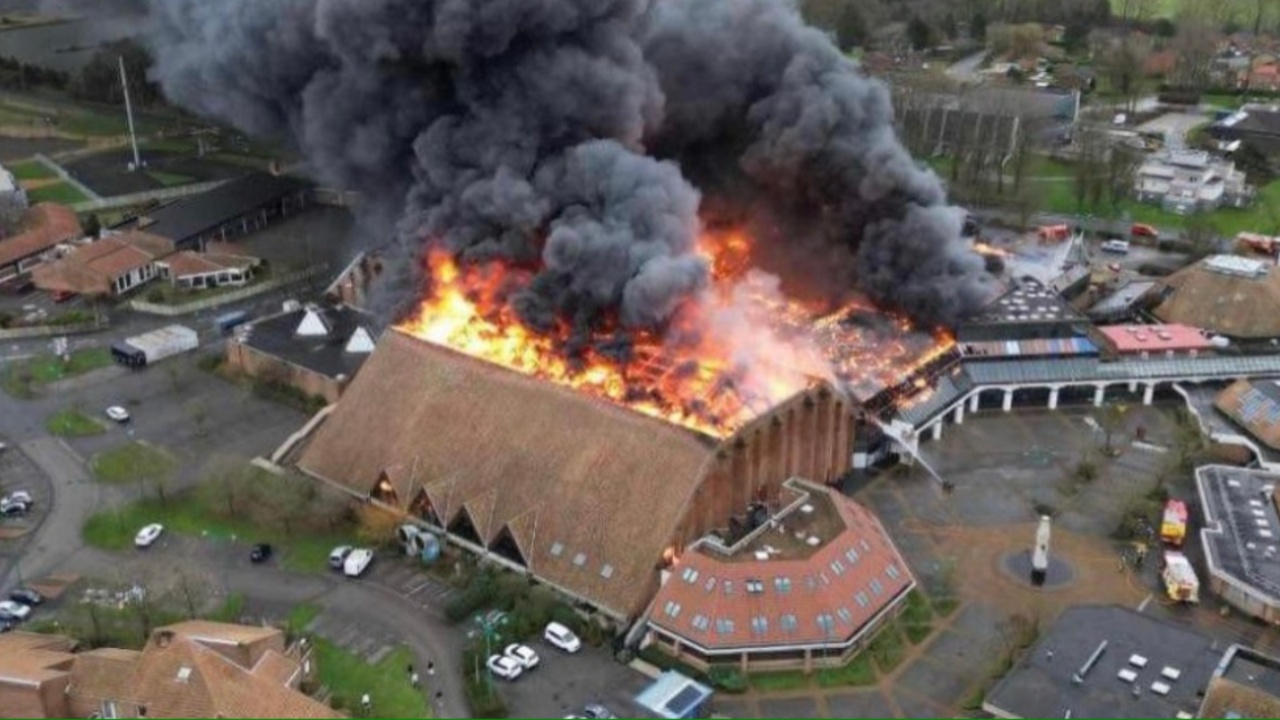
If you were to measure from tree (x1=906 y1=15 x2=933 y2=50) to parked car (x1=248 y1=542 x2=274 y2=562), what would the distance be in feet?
353

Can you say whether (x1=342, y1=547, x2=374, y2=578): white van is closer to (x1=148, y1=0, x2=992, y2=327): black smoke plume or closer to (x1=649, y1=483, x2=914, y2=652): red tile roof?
(x1=649, y1=483, x2=914, y2=652): red tile roof

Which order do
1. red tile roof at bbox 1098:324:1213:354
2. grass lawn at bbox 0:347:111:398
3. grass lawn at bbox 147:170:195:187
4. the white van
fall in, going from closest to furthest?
the white van < red tile roof at bbox 1098:324:1213:354 < grass lawn at bbox 0:347:111:398 < grass lawn at bbox 147:170:195:187

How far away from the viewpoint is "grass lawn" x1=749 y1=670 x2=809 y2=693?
1626 inches


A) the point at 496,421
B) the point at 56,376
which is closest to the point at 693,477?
the point at 496,421

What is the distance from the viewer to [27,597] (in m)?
45.7

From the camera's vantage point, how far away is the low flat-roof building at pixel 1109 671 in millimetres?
37938

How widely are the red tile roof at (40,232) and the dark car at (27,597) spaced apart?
39710mm

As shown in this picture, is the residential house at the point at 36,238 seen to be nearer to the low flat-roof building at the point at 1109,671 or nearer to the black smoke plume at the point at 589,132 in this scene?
the black smoke plume at the point at 589,132

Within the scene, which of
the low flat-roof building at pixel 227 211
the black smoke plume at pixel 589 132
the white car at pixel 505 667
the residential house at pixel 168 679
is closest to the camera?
the residential house at pixel 168 679

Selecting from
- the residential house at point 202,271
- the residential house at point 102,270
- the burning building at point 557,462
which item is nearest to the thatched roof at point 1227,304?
the burning building at point 557,462

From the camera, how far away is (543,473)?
4794cm

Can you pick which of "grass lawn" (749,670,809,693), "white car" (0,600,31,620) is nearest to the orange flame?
"grass lawn" (749,670,809,693)

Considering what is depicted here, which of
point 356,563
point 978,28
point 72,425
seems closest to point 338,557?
point 356,563

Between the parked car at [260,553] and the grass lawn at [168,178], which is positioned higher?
Answer: the grass lawn at [168,178]
